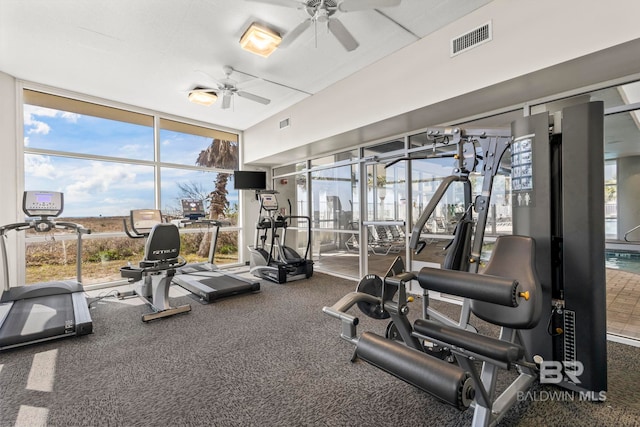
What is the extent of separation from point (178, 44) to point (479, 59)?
133 inches

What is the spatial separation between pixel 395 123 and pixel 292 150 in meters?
2.31

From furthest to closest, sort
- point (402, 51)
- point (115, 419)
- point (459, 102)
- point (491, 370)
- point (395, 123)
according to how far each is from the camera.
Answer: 1. point (395, 123)
2. point (402, 51)
3. point (459, 102)
4. point (115, 419)
5. point (491, 370)

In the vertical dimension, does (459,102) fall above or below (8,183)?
above

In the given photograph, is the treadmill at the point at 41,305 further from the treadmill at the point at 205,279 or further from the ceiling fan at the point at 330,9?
the ceiling fan at the point at 330,9

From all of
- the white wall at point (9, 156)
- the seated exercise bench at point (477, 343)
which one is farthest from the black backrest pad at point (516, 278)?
the white wall at point (9, 156)

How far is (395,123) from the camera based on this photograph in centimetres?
399

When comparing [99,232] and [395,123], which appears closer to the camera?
[395,123]

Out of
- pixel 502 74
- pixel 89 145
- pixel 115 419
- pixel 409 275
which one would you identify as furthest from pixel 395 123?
pixel 89 145

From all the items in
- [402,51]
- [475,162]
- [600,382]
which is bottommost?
[600,382]

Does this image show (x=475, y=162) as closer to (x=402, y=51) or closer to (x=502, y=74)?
(x=502, y=74)

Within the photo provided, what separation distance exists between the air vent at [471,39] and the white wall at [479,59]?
1.8 inches

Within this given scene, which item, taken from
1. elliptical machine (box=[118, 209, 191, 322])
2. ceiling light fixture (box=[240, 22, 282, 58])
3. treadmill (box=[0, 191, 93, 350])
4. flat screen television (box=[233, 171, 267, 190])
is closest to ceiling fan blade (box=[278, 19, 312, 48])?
ceiling light fixture (box=[240, 22, 282, 58])

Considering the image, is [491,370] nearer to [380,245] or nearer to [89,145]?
[380,245]

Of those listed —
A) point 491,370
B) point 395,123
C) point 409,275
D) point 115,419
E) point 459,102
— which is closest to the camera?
point 491,370
